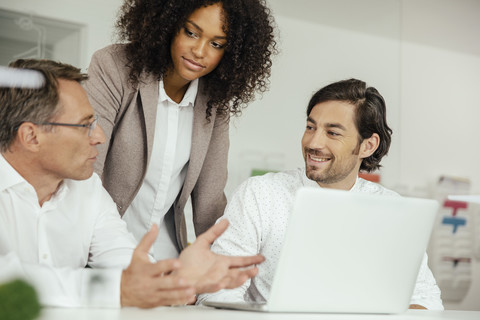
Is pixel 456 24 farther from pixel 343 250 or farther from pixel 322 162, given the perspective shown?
pixel 343 250

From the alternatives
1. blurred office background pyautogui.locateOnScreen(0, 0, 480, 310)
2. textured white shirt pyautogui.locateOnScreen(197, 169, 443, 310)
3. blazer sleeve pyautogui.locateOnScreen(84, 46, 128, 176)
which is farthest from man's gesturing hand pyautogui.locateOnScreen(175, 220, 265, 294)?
blurred office background pyautogui.locateOnScreen(0, 0, 480, 310)

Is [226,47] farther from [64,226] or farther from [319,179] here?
[64,226]

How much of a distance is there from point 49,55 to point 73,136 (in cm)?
123

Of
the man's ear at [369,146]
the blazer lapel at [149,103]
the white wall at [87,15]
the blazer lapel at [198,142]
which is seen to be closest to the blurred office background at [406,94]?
the white wall at [87,15]

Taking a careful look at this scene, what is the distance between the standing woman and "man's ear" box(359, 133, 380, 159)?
46 centimetres

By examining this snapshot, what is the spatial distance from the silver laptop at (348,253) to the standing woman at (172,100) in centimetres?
84

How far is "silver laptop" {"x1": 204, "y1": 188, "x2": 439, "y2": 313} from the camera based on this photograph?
1.14 meters

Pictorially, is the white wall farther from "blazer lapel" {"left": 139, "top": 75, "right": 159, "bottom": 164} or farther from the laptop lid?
the laptop lid

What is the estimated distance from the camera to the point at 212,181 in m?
2.17

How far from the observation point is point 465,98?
4.04 metres

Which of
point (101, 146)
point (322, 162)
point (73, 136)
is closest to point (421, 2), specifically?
point (322, 162)

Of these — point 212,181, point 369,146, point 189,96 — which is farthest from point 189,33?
point 369,146

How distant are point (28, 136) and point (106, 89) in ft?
1.34

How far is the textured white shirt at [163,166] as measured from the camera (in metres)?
2.10
